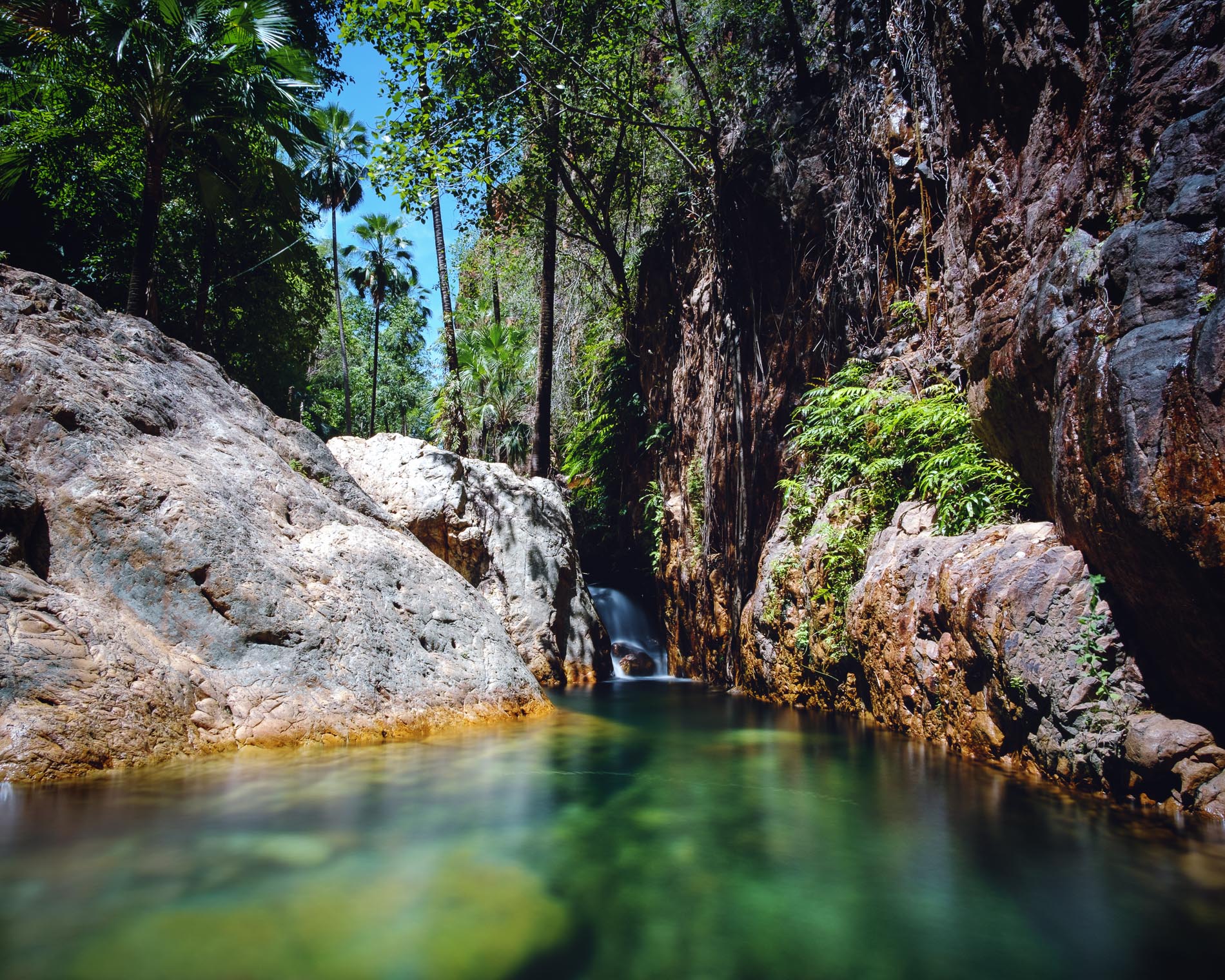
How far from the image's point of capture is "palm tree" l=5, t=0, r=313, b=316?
1022 cm

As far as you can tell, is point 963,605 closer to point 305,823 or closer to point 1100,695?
point 1100,695

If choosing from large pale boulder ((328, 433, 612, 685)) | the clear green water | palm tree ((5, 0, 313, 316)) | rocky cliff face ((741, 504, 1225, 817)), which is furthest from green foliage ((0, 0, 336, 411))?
rocky cliff face ((741, 504, 1225, 817))

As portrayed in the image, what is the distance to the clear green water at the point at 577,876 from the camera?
2309 millimetres

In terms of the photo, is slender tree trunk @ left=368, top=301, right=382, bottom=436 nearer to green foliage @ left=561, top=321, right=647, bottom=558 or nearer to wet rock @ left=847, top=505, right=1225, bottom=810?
green foliage @ left=561, top=321, right=647, bottom=558

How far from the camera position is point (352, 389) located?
116ft

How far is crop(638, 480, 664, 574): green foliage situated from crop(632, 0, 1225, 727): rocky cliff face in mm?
293

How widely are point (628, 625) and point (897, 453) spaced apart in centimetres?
740

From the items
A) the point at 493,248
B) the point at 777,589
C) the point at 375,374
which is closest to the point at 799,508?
the point at 777,589

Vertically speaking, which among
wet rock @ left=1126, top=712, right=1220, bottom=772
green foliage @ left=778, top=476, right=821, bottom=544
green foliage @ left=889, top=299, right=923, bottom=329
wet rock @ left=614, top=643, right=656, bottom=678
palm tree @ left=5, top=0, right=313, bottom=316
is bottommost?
wet rock @ left=614, top=643, right=656, bottom=678

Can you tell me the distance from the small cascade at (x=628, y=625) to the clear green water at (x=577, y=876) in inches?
305

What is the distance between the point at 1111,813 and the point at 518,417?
1659 centimetres

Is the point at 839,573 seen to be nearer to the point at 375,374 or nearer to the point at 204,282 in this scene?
the point at 204,282

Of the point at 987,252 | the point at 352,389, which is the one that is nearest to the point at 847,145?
the point at 987,252

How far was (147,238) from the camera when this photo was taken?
35.3 ft
